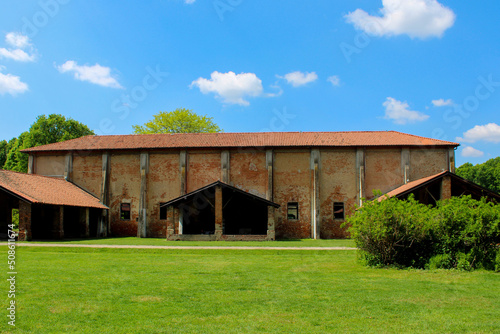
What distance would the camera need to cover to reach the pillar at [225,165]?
1103 inches

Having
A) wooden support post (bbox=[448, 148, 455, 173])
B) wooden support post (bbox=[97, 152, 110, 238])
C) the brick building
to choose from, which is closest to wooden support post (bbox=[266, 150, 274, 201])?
the brick building

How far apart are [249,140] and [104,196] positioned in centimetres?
1176

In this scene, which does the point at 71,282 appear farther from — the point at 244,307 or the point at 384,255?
the point at 384,255

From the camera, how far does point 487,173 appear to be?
63.2 metres

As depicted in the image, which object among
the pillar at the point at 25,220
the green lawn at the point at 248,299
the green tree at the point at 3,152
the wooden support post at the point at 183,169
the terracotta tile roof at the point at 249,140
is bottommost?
the green lawn at the point at 248,299

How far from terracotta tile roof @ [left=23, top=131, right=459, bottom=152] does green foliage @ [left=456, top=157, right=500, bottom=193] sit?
134ft

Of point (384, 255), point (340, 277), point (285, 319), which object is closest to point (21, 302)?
point (285, 319)

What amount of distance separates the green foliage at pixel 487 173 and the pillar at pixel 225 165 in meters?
50.1

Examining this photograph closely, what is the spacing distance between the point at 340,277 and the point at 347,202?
18533 millimetres

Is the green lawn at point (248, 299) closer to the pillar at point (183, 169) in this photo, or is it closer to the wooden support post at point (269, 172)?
the wooden support post at point (269, 172)

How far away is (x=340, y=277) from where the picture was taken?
32.6 ft

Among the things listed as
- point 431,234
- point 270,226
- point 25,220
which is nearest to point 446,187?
point 270,226

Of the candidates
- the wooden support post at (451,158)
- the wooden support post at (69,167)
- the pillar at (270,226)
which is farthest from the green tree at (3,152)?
the wooden support post at (451,158)

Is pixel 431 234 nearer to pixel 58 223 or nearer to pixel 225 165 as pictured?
pixel 225 165
